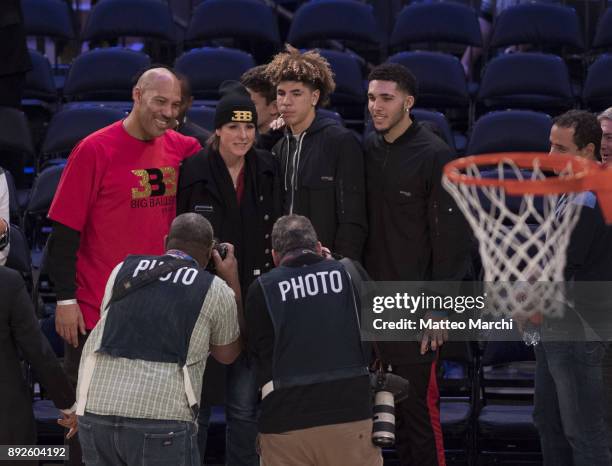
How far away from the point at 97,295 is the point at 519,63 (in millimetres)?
4280

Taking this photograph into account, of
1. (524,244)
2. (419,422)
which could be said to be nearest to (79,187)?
(419,422)

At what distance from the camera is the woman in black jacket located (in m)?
5.18

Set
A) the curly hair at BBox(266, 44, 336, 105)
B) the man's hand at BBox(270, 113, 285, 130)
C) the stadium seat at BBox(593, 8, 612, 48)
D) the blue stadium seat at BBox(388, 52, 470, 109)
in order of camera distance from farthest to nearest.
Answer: the stadium seat at BBox(593, 8, 612, 48), the blue stadium seat at BBox(388, 52, 470, 109), the man's hand at BBox(270, 113, 285, 130), the curly hair at BBox(266, 44, 336, 105)

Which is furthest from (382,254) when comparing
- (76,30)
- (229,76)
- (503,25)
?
(76,30)

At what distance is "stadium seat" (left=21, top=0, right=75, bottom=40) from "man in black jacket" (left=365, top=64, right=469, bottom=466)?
4377mm

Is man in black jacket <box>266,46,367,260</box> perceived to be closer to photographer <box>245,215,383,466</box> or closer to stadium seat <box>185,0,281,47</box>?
photographer <box>245,215,383,466</box>

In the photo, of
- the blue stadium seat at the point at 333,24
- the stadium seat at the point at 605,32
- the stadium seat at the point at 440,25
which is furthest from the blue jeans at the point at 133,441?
the stadium seat at the point at 605,32

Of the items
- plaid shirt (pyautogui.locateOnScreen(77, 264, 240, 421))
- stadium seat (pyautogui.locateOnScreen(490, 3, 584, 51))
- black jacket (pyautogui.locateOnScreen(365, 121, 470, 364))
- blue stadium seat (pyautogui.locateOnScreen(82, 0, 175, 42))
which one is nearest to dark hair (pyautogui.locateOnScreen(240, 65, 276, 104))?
black jacket (pyautogui.locateOnScreen(365, 121, 470, 364))

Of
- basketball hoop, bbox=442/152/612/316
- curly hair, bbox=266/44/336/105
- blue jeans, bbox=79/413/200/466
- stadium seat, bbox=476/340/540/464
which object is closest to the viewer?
blue jeans, bbox=79/413/200/466

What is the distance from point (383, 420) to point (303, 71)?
68.7 inches

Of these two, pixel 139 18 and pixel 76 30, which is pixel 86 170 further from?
pixel 76 30

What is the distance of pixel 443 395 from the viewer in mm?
6566

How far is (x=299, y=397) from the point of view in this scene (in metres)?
4.51

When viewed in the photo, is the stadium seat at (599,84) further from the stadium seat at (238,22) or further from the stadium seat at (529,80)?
the stadium seat at (238,22)
